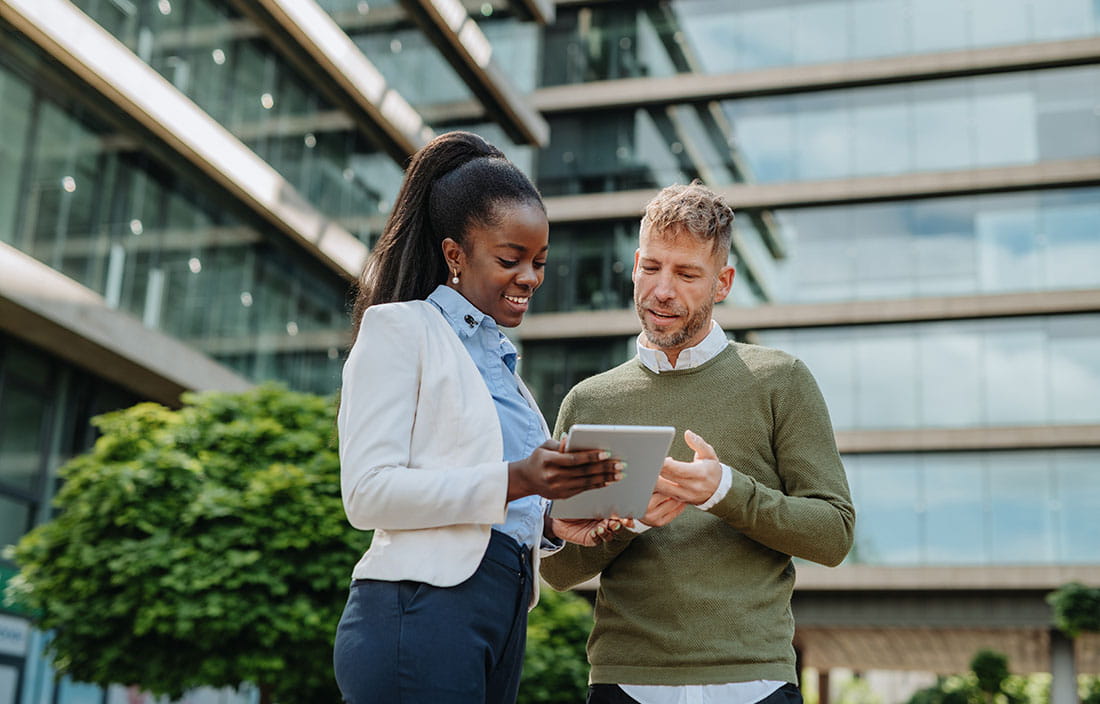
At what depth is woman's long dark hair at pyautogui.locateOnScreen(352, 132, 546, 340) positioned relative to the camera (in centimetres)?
271

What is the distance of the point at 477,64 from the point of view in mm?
25625

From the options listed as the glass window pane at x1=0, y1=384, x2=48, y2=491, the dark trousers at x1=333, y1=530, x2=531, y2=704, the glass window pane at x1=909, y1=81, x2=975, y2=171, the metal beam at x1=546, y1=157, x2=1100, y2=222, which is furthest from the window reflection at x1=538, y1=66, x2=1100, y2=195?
the dark trousers at x1=333, y1=530, x2=531, y2=704

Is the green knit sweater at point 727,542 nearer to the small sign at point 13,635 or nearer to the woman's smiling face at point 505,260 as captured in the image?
the woman's smiling face at point 505,260

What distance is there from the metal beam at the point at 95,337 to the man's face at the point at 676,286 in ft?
41.4

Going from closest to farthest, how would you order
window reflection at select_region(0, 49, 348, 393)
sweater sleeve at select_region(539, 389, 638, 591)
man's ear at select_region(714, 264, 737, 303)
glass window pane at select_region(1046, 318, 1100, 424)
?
sweater sleeve at select_region(539, 389, 638, 591), man's ear at select_region(714, 264, 737, 303), window reflection at select_region(0, 49, 348, 393), glass window pane at select_region(1046, 318, 1100, 424)

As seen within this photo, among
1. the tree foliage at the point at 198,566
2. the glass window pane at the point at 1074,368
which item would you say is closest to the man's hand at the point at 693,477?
the tree foliage at the point at 198,566

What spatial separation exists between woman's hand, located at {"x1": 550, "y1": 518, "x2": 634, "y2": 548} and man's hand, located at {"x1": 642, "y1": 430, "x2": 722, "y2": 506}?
16cm

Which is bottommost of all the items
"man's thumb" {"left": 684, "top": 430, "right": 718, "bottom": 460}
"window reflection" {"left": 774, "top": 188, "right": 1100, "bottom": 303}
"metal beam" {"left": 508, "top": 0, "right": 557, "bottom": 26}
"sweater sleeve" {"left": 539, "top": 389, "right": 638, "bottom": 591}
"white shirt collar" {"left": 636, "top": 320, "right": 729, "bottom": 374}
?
"sweater sleeve" {"left": 539, "top": 389, "right": 638, "bottom": 591}

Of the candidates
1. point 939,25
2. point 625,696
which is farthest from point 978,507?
point 625,696

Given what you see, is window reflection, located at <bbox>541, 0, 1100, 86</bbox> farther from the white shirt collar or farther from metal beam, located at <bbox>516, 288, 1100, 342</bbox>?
the white shirt collar

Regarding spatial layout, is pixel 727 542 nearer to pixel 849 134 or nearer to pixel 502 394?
pixel 502 394

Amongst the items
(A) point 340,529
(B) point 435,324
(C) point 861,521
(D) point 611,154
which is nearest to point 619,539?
(B) point 435,324

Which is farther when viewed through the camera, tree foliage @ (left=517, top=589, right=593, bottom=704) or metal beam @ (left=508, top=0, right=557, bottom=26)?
metal beam @ (left=508, top=0, right=557, bottom=26)

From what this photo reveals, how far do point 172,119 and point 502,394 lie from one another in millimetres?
15290
